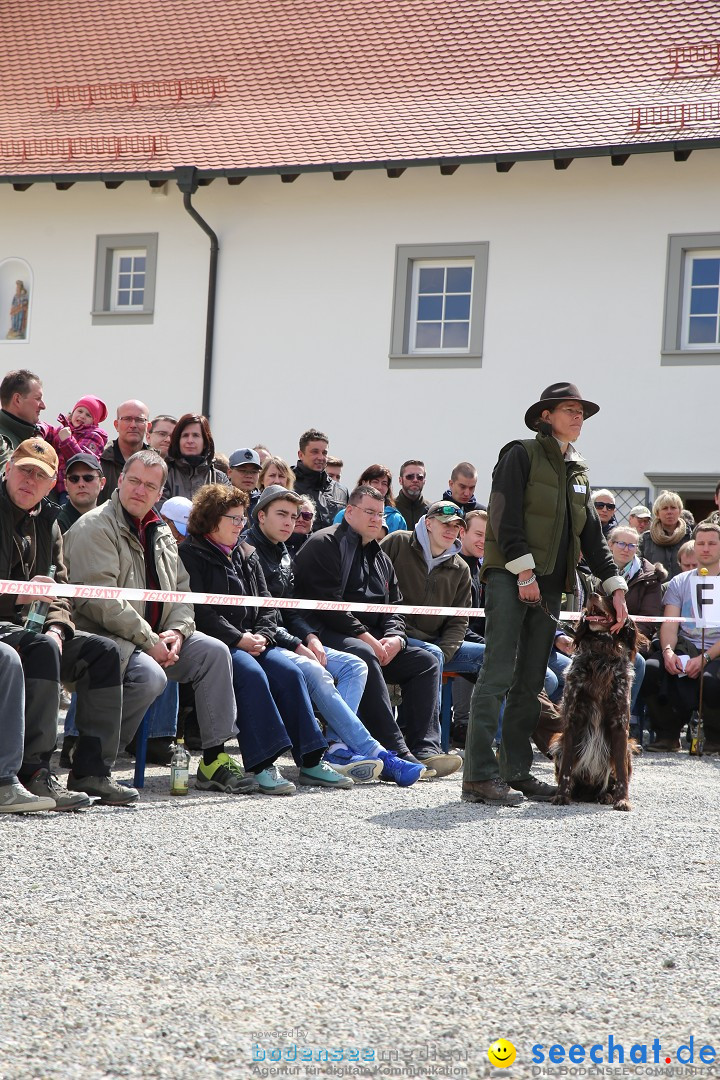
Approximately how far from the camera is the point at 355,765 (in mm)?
7840

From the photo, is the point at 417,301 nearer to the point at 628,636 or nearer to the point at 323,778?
the point at 628,636

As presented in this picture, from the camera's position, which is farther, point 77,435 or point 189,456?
point 77,435

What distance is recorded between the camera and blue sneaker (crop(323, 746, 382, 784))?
7844mm

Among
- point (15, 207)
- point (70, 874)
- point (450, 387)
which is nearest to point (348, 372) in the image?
point (450, 387)

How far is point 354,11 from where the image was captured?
21938mm

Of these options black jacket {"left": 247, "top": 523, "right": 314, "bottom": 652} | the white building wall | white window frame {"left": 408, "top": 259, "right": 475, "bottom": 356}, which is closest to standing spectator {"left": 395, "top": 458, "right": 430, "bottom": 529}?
the white building wall

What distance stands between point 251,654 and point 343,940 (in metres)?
3.65

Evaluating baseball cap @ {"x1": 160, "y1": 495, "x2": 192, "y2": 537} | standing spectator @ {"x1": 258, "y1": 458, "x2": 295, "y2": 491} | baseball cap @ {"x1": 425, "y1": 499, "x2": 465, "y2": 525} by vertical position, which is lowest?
baseball cap @ {"x1": 160, "y1": 495, "x2": 192, "y2": 537}

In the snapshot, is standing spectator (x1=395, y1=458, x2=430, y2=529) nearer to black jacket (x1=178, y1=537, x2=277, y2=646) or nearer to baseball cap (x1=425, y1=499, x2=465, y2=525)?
baseball cap (x1=425, y1=499, x2=465, y2=525)

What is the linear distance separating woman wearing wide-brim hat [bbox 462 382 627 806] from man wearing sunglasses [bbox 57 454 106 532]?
2750 mm

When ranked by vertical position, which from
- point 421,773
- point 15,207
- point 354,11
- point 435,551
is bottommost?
point 421,773

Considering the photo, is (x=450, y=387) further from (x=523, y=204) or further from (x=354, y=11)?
(x=354, y=11)

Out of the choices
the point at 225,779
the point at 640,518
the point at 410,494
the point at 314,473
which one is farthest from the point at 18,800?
the point at 640,518

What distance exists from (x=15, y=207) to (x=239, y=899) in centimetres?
1785
